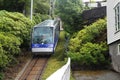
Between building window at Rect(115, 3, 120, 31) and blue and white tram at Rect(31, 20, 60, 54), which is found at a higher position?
building window at Rect(115, 3, 120, 31)

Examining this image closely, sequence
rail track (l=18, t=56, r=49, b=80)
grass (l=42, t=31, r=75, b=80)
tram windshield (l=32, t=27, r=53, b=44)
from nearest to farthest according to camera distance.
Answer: rail track (l=18, t=56, r=49, b=80)
grass (l=42, t=31, r=75, b=80)
tram windshield (l=32, t=27, r=53, b=44)

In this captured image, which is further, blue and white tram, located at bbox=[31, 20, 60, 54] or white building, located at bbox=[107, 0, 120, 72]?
blue and white tram, located at bbox=[31, 20, 60, 54]

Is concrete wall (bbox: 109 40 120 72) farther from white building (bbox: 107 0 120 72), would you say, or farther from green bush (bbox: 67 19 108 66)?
green bush (bbox: 67 19 108 66)

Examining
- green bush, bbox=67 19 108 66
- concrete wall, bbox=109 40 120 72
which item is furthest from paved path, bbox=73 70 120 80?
green bush, bbox=67 19 108 66

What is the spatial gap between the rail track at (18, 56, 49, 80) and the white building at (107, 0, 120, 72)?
5.34 m

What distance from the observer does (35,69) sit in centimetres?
2491

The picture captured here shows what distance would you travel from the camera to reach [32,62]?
1078 inches

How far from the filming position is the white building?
2170cm

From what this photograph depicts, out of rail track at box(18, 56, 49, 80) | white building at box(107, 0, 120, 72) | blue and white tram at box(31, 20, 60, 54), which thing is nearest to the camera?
white building at box(107, 0, 120, 72)

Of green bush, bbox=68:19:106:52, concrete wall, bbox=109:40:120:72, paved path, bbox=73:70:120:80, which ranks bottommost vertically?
paved path, bbox=73:70:120:80

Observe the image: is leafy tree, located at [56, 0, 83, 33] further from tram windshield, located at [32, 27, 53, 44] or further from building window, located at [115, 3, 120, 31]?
building window, located at [115, 3, 120, 31]

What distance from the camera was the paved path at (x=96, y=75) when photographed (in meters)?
19.9

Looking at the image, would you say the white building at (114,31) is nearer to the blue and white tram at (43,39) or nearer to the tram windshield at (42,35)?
the blue and white tram at (43,39)

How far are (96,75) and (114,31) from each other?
11.5 feet
